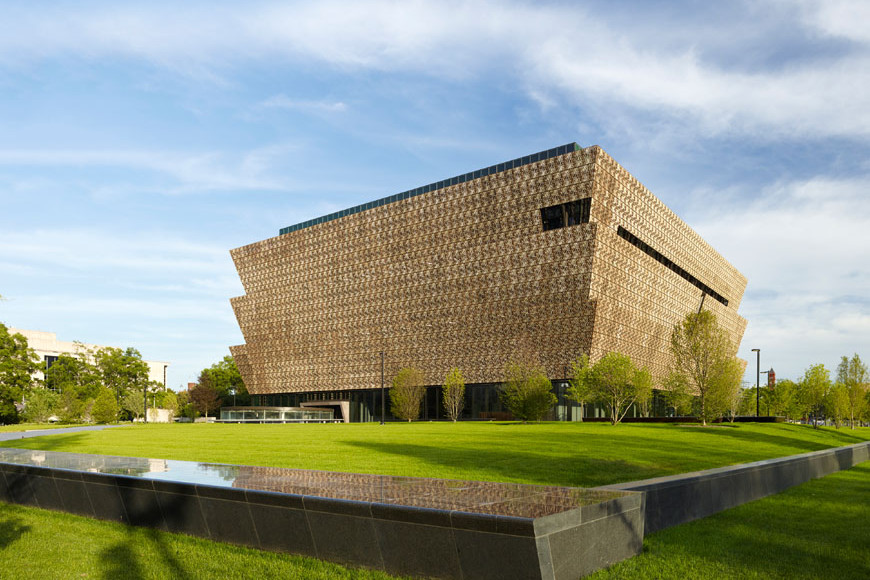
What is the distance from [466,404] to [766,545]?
66715 millimetres

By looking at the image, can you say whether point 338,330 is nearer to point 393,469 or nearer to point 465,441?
point 465,441

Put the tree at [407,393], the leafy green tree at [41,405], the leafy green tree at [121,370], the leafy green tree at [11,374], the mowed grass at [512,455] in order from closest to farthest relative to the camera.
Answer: the mowed grass at [512,455] → the tree at [407,393] → the leafy green tree at [11,374] → the leafy green tree at [41,405] → the leafy green tree at [121,370]

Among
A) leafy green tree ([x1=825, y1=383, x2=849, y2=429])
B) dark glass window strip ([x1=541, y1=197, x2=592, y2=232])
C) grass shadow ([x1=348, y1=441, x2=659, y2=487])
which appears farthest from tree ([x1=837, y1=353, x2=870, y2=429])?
grass shadow ([x1=348, y1=441, x2=659, y2=487])

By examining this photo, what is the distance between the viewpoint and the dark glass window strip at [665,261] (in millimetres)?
72875

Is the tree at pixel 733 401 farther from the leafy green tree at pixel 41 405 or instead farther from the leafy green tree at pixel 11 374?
the leafy green tree at pixel 11 374

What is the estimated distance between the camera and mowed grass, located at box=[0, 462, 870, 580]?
813 centimetres

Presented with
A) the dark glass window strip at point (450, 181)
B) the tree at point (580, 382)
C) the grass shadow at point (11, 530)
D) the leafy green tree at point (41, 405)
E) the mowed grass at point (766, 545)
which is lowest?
the leafy green tree at point (41, 405)

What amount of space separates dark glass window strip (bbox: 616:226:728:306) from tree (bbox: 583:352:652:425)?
1924 centimetres

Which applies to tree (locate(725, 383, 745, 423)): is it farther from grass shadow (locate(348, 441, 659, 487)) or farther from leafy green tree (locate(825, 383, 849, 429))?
grass shadow (locate(348, 441, 659, 487))

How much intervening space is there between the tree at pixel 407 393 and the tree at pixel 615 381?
23.6 m

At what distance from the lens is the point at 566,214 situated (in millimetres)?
66438

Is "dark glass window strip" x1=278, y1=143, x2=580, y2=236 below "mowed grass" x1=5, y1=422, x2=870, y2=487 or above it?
above

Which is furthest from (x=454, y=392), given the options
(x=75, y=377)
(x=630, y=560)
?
(x=630, y=560)

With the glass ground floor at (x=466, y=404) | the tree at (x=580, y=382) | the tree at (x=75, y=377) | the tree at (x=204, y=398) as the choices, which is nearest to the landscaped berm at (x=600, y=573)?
the tree at (x=580, y=382)
